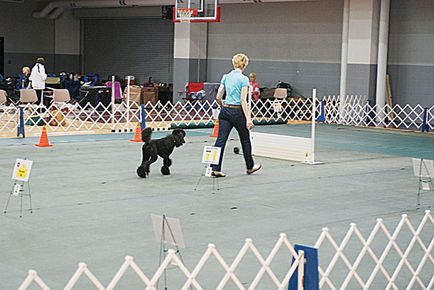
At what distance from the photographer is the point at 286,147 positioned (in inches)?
416

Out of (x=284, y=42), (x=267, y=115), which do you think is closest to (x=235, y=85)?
(x=267, y=115)

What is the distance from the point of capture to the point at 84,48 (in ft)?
88.0

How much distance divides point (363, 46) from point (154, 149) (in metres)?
10.2

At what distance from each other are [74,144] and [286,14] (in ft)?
31.3

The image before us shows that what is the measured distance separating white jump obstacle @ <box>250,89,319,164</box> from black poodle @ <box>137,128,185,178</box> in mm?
2149

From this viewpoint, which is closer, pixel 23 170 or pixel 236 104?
pixel 23 170

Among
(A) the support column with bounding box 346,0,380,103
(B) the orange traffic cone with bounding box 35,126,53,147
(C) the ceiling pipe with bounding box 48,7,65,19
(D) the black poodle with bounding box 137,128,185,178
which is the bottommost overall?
(B) the orange traffic cone with bounding box 35,126,53,147

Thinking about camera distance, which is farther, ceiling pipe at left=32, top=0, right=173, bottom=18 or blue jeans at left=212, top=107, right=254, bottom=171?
ceiling pipe at left=32, top=0, right=173, bottom=18

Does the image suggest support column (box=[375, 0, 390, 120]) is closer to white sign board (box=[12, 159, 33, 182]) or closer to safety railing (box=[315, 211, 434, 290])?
safety railing (box=[315, 211, 434, 290])

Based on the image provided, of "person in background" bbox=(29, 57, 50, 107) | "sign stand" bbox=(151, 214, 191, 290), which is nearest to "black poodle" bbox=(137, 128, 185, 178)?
"sign stand" bbox=(151, 214, 191, 290)

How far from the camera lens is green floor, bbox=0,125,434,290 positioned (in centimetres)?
514

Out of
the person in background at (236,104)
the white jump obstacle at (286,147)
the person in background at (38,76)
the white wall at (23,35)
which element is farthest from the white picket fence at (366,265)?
the white wall at (23,35)

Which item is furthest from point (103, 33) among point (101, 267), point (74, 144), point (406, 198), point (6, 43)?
point (101, 267)

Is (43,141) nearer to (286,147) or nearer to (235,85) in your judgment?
(286,147)
